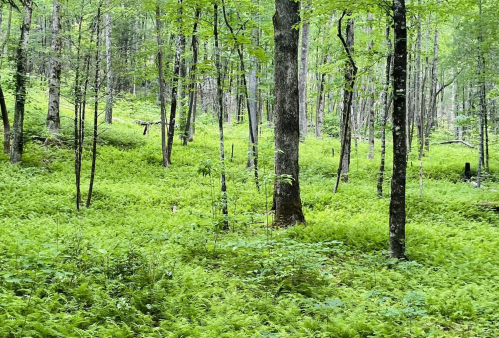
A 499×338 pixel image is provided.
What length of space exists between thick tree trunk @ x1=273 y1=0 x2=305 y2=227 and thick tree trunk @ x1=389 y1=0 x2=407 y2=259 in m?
2.51

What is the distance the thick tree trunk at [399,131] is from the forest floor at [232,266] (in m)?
0.52

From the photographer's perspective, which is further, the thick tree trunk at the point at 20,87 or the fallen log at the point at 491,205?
the thick tree trunk at the point at 20,87

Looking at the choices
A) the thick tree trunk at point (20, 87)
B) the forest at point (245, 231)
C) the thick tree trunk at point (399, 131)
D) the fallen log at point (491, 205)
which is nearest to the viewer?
the forest at point (245, 231)

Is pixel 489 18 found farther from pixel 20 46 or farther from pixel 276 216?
pixel 20 46

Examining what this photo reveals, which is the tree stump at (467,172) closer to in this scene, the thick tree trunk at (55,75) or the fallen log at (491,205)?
the fallen log at (491,205)

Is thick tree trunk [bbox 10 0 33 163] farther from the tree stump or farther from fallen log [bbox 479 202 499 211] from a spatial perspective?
the tree stump

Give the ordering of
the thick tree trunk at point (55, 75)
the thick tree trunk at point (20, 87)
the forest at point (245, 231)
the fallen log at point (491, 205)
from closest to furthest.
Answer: the forest at point (245, 231) < the fallen log at point (491, 205) < the thick tree trunk at point (20, 87) < the thick tree trunk at point (55, 75)

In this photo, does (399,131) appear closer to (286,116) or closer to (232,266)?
(286,116)

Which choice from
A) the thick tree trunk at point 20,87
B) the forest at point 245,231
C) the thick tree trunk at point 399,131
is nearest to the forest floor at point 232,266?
the forest at point 245,231

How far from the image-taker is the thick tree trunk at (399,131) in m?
6.20

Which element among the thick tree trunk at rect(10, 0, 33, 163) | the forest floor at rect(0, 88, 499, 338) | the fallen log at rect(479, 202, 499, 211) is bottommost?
the forest floor at rect(0, 88, 499, 338)

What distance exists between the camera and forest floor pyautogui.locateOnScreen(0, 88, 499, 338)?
4.19m

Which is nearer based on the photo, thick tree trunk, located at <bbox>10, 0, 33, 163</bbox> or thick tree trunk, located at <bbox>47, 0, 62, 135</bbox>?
thick tree trunk, located at <bbox>10, 0, 33, 163</bbox>

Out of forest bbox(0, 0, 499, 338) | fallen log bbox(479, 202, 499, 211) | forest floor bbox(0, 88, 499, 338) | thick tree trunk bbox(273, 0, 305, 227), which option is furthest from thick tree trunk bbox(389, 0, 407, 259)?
fallen log bbox(479, 202, 499, 211)
